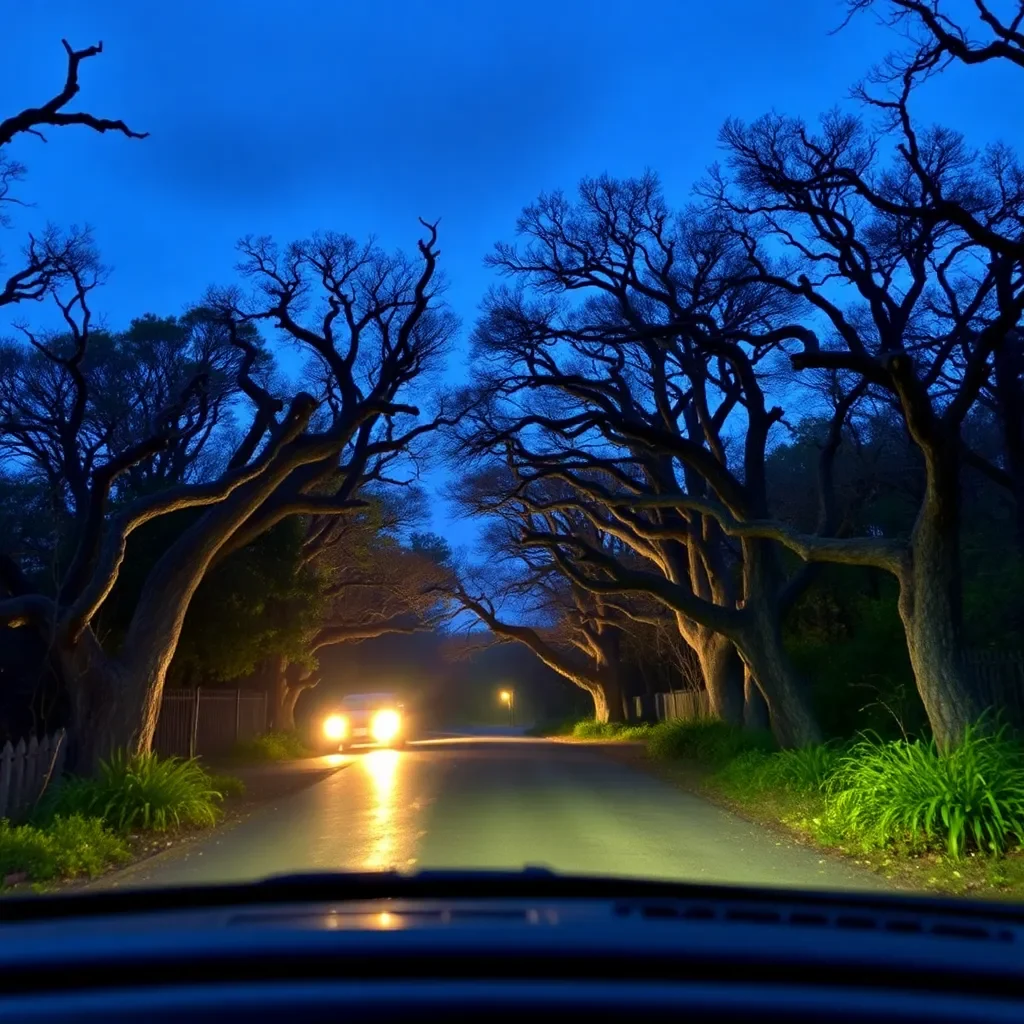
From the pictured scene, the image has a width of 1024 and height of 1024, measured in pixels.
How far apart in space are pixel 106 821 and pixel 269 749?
1557 centimetres

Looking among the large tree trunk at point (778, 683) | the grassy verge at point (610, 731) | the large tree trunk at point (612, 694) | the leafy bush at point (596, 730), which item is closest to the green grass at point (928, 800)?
the large tree trunk at point (778, 683)

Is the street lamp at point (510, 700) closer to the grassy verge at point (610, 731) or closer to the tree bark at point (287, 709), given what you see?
the grassy verge at point (610, 731)

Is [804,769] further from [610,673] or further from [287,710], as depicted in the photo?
[610,673]

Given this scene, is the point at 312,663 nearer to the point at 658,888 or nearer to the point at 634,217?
the point at 634,217

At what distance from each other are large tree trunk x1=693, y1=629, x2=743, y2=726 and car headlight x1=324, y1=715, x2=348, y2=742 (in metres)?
13.7

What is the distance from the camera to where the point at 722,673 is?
24656 mm

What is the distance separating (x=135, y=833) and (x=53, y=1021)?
11.7 metres

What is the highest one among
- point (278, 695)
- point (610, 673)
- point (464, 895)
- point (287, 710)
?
point (610, 673)

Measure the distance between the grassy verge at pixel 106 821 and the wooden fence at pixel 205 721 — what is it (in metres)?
→ 7.43

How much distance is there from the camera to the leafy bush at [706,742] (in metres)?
20.3

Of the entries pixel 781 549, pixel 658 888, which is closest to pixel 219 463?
pixel 781 549

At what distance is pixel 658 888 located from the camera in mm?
Result: 4484

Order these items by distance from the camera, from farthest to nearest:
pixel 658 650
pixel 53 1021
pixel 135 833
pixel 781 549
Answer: pixel 658 650, pixel 781 549, pixel 135 833, pixel 53 1021

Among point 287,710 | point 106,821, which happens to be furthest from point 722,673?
point 287,710
